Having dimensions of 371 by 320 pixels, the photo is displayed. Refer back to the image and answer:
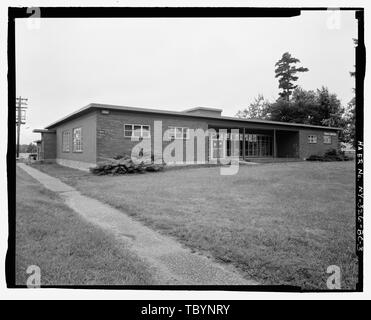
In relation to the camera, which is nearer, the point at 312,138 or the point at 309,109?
the point at 312,138

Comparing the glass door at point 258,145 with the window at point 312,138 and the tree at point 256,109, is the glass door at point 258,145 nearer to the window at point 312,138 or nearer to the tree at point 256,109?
the window at point 312,138

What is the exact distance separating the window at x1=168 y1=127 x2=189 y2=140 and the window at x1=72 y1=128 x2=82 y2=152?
19.1 feet

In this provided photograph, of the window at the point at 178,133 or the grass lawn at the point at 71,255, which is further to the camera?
the window at the point at 178,133

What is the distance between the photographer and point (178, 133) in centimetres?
1834

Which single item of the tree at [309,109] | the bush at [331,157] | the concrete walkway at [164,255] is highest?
the tree at [309,109]

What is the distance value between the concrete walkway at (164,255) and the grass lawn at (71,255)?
18cm

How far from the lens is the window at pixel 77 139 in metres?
17.8

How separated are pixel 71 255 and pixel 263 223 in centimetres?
323

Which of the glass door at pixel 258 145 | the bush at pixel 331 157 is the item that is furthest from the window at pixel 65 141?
the bush at pixel 331 157

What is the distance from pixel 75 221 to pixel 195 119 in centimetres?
1494

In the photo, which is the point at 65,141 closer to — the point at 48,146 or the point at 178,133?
the point at 48,146

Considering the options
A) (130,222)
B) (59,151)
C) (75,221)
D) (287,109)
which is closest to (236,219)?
(130,222)

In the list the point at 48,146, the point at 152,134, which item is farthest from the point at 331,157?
the point at 48,146
